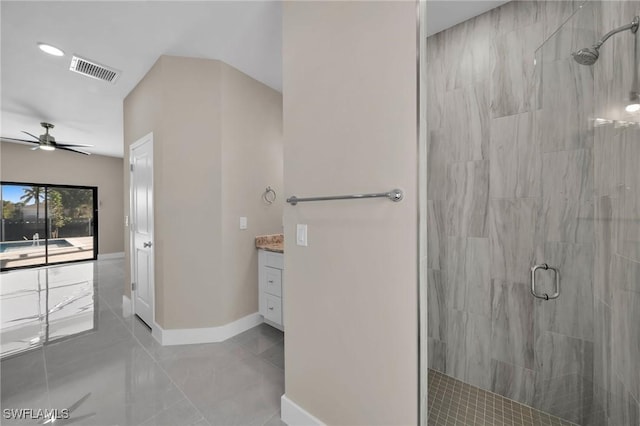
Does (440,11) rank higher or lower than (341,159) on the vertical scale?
higher

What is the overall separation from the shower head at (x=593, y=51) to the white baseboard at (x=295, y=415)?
2.40 meters

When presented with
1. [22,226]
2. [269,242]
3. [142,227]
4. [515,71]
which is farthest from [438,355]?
[22,226]

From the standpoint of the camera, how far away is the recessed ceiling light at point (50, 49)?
90.2 inches

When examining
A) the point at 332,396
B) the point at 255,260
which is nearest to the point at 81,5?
the point at 255,260

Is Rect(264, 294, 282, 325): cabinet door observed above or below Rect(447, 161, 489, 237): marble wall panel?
below

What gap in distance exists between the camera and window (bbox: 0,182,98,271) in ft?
18.5

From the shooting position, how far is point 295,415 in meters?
1.49

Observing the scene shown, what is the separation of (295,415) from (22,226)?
791cm

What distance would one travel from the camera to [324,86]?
4.51 ft

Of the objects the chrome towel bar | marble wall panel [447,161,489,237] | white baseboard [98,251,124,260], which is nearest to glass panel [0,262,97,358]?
white baseboard [98,251,124,260]

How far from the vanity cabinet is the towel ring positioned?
1.99 ft

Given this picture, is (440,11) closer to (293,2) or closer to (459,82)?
(459,82)

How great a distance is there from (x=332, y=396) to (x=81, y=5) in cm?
308

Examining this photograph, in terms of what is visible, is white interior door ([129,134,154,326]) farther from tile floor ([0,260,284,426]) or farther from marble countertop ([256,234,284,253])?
marble countertop ([256,234,284,253])
